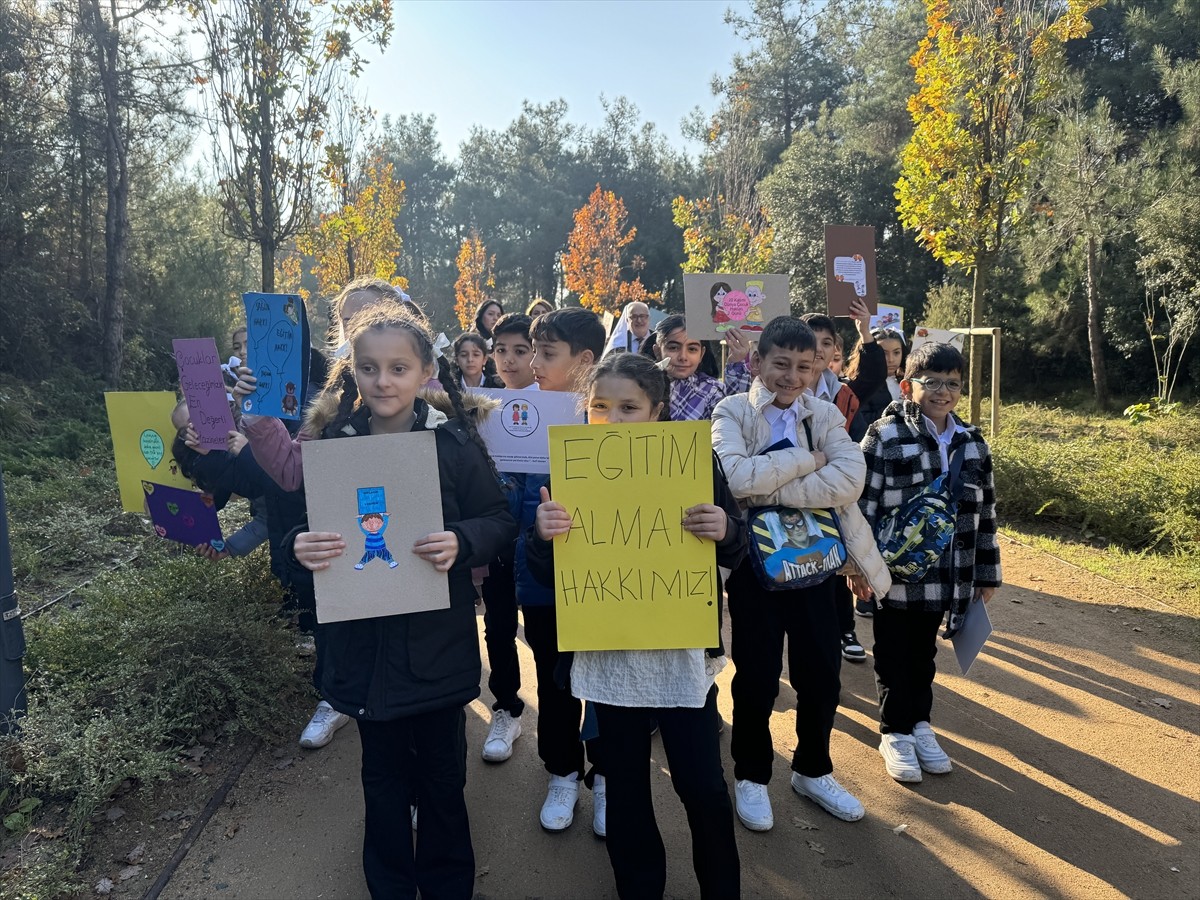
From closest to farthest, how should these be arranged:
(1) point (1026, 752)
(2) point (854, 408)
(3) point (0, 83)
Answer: (1) point (1026, 752) → (2) point (854, 408) → (3) point (0, 83)

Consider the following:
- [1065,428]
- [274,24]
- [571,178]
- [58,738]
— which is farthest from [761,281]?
[571,178]

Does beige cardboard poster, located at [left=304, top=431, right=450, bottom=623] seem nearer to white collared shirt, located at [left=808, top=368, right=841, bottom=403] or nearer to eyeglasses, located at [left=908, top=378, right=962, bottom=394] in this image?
eyeglasses, located at [left=908, top=378, right=962, bottom=394]

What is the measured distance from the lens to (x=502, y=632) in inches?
130

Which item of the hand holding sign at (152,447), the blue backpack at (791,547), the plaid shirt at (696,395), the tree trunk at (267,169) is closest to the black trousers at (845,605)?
the plaid shirt at (696,395)

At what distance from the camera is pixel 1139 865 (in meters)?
2.62

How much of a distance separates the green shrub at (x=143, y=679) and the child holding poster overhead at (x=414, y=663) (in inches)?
49.4

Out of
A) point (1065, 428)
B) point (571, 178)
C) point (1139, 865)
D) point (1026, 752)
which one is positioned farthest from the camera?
point (571, 178)

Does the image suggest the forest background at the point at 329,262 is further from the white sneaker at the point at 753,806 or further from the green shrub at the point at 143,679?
the white sneaker at the point at 753,806

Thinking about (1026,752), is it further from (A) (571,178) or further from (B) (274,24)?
(A) (571,178)

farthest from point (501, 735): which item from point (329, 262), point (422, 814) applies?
point (329, 262)

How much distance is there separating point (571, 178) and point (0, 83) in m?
26.5

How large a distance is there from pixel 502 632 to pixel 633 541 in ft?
4.63

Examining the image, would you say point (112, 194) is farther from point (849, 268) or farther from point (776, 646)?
point (776, 646)

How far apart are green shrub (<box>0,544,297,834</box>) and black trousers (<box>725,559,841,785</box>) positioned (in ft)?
7.43
